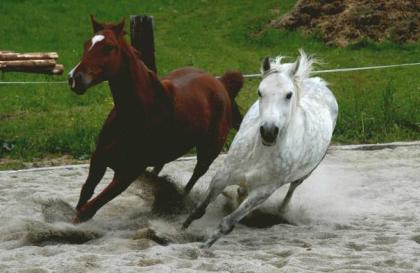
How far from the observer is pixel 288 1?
2061 centimetres

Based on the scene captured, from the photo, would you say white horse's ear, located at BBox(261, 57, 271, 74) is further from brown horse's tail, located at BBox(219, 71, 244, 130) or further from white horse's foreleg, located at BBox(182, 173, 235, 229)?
brown horse's tail, located at BBox(219, 71, 244, 130)

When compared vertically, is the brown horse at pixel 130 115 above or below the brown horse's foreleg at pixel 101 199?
above

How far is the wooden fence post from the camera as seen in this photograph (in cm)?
811

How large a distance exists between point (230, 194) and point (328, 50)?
1021 centimetres

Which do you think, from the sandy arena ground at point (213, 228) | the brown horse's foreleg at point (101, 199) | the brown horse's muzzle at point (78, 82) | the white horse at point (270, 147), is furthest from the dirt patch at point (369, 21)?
the brown horse's muzzle at point (78, 82)

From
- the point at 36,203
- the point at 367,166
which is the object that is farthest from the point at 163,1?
the point at 36,203

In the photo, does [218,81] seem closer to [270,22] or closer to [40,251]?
[40,251]

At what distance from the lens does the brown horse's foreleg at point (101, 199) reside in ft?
18.6

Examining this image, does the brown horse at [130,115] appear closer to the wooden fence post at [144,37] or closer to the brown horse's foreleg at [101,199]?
the brown horse's foreleg at [101,199]

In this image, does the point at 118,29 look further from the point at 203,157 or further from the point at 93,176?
the point at 203,157

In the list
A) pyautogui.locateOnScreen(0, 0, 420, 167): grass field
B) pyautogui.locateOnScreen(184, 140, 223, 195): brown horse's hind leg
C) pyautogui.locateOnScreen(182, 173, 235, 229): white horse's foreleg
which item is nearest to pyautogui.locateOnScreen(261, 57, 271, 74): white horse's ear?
pyautogui.locateOnScreen(182, 173, 235, 229): white horse's foreleg

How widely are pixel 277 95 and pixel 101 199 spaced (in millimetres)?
1400

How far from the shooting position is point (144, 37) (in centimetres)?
814

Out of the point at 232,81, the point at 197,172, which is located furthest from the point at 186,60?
the point at 197,172
